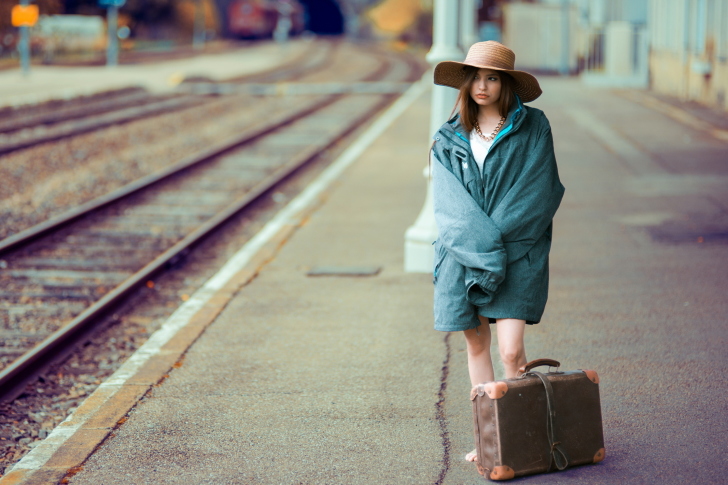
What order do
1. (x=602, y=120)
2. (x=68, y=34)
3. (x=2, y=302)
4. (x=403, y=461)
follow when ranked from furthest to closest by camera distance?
(x=68, y=34) < (x=602, y=120) < (x=2, y=302) < (x=403, y=461)

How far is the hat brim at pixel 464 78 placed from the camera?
12.1 ft

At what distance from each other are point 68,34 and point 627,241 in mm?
40615

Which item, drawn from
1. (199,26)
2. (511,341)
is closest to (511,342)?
(511,341)

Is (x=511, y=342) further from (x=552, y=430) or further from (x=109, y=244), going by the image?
(x=109, y=244)

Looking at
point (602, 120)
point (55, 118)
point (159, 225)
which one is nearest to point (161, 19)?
point (55, 118)

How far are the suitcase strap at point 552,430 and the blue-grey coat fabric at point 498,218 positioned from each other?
0.86ft

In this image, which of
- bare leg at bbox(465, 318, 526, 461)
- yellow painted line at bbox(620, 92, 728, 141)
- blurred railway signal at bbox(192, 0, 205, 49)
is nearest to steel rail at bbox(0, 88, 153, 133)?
yellow painted line at bbox(620, 92, 728, 141)

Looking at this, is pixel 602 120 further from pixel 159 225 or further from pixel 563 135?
pixel 159 225

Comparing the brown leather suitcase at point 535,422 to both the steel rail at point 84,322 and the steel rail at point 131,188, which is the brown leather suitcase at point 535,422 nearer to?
the steel rail at point 84,322

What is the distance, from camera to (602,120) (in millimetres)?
18438

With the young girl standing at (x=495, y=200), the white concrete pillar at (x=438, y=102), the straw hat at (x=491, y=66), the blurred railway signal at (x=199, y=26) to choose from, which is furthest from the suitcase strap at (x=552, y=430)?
the blurred railway signal at (x=199, y=26)

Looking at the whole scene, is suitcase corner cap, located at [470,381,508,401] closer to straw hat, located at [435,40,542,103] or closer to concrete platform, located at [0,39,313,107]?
straw hat, located at [435,40,542,103]

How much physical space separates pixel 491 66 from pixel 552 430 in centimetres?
140

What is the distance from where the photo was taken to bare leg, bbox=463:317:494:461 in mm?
3861
